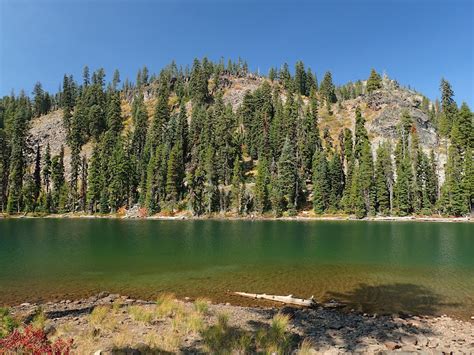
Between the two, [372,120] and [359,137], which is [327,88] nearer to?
[372,120]

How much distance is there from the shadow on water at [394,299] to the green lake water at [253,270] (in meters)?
0.06

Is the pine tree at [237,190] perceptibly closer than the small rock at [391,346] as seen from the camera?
No

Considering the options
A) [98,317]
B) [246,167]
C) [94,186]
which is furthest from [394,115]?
[98,317]

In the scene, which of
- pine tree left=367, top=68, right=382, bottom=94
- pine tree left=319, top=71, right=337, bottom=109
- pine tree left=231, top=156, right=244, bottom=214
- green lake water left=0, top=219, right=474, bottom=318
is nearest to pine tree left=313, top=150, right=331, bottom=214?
pine tree left=231, top=156, right=244, bottom=214

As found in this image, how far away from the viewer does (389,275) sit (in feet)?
93.7

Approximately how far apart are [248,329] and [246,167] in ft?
359

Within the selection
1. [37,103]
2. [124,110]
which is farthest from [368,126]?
[37,103]

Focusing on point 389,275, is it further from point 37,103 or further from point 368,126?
point 37,103

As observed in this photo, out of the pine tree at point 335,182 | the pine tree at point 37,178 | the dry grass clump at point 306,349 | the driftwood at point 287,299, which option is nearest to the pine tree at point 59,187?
the pine tree at point 37,178

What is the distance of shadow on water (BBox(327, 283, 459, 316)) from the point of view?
64.7 feet

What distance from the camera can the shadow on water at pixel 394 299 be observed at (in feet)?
64.7

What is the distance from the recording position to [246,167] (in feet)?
403

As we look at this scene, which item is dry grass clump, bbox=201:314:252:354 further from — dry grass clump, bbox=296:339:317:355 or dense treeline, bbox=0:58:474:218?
dense treeline, bbox=0:58:474:218

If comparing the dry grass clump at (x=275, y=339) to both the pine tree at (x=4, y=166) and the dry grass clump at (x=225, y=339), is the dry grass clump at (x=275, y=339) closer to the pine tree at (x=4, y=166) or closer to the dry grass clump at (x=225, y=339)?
the dry grass clump at (x=225, y=339)
